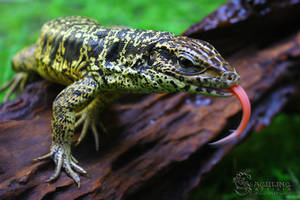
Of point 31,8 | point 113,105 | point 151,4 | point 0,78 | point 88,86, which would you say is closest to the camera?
point 88,86

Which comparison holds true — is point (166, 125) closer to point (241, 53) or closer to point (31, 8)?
point (241, 53)

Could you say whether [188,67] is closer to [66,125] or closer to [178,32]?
[66,125]

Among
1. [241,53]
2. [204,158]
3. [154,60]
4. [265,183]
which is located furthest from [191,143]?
[241,53]

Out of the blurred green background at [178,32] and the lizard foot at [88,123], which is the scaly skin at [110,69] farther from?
the blurred green background at [178,32]

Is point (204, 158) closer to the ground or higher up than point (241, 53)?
closer to the ground

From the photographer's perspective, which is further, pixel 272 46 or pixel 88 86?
pixel 272 46

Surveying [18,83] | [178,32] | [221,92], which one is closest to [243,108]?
Answer: [221,92]

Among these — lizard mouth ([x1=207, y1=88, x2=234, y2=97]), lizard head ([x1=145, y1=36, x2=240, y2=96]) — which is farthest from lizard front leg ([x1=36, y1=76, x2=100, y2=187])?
lizard mouth ([x1=207, y1=88, x2=234, y2=97])

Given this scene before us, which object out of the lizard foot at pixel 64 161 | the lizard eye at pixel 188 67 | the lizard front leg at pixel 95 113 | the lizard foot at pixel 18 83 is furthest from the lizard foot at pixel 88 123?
the lizard foot at pixel 18 83

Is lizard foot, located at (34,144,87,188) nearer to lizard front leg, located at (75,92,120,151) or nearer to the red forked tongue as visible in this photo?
lizard front leg, located at (75,92,120,151)

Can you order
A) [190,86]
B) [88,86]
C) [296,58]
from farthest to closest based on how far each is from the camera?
[296,58] → [88,86] → [190,86]
